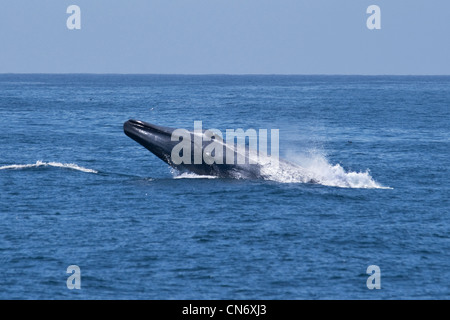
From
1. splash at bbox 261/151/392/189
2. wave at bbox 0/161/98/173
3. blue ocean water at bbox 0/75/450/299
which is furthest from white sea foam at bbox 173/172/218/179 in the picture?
wave at bbox 0/161/98/173

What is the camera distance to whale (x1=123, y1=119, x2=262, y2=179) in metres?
41.4

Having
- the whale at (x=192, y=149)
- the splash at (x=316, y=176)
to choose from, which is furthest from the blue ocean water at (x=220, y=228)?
the whale at (x=192, y=149)

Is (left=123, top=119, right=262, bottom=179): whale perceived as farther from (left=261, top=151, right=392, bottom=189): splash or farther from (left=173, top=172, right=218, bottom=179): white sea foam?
(left=261, top=151, right=392, bottom=189): splash

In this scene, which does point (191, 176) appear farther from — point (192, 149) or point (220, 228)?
point (220, 228)

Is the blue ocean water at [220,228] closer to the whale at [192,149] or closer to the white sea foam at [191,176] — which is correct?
the white sea foam at [191,176]

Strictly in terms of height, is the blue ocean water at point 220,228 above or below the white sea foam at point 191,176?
below

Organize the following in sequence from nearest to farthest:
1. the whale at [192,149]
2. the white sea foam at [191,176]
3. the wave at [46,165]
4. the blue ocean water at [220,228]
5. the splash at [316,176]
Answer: the blue ocean water at [220,228], the whale at [192,149], the splash at [316,176], the white sea foam at [191,176], the wave at [46,165]

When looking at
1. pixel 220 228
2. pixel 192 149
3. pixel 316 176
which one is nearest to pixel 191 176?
pixel 192 149

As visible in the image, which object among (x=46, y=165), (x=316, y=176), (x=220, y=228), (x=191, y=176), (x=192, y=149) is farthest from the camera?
(x=46, y=165)

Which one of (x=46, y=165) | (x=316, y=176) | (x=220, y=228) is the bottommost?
(x=220, y=228)

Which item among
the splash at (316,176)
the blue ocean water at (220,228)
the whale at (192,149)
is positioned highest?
the whale at (192,149)

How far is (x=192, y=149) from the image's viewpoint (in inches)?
1646

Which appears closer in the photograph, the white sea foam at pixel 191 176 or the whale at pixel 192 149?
the whale at pixel 192 149

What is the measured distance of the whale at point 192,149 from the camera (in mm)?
41438
